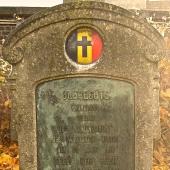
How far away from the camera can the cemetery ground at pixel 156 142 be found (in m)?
4.82

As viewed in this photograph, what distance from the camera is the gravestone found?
3230mm

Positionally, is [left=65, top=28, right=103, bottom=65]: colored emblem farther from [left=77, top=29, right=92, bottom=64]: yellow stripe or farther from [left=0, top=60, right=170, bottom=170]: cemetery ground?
[left=0, top=60, right=170, bottom=170]: cemetery ground

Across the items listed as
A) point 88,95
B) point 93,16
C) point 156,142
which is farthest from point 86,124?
point 156,142

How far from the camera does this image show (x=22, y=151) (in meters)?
3.52

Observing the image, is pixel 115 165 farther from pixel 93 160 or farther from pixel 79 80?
pixel 79 80

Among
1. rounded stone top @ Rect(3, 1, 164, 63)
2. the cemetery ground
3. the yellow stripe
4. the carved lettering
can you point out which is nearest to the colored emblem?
the yellow stripe

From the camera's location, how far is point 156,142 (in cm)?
516

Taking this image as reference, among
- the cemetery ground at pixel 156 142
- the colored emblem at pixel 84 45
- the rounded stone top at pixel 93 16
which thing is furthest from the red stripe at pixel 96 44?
the cemetery ground at pixel 156 142

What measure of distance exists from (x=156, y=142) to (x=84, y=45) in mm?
2373

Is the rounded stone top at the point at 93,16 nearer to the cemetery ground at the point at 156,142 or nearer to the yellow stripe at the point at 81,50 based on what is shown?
the yellow stripe at the point at 81,50

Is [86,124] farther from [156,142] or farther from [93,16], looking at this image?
[156,142]

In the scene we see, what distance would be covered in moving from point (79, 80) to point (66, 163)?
2.52 feet

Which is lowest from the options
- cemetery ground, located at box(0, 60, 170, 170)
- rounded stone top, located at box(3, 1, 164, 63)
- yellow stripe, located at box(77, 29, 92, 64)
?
cemetery ground, located at box(0, 60, 170, 170)

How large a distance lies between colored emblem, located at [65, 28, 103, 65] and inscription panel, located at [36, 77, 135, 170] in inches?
7.5
